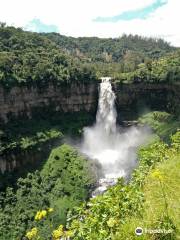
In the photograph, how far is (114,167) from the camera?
4438 centimetres

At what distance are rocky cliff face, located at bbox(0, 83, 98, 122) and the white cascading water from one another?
5.15ft

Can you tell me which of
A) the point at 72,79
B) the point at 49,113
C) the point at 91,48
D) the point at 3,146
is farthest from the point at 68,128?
the point at 91,48

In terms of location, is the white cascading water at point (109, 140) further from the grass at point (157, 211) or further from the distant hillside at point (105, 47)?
the distant hillside at point (105, 47)

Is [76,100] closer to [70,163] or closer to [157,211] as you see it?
[70,163]

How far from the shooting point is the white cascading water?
1753 inches

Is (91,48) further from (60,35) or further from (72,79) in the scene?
(72,79)

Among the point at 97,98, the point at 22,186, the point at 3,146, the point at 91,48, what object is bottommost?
the point at 22,186

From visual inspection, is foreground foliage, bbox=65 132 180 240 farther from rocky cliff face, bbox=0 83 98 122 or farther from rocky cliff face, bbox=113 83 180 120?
rocky cliff face, bbox=113 83 180 120

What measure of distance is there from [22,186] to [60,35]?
95.6m

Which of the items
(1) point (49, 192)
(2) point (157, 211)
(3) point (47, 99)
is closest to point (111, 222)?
(2) point (157, 211)

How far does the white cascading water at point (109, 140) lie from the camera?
44.5 metres

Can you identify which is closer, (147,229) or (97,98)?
(147,229)

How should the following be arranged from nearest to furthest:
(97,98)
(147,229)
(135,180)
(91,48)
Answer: (147,229)
(135,180)
(97,98)
(91,48)

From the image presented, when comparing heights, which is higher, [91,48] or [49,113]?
[91,48]
